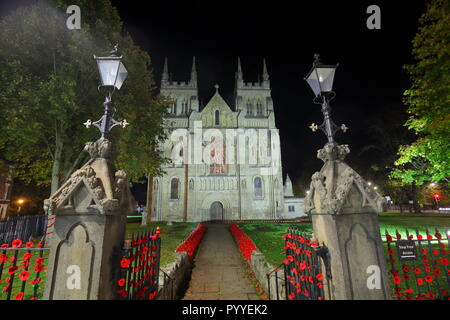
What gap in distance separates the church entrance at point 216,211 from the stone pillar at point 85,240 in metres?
29.2

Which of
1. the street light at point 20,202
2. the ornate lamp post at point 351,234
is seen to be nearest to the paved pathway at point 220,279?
the ornate lamp post at point 351,234

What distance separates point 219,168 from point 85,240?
1166 inches

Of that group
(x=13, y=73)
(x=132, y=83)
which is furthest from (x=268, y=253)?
(x=13, y=73)

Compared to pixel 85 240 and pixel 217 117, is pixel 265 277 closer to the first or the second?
pixel 85 240

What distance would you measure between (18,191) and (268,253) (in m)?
30.2

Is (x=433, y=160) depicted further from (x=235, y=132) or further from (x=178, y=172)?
(x=178, y=172)

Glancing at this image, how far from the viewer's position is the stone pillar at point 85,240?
240cm

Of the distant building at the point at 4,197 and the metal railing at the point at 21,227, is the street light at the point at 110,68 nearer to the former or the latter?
the metal railing at the point at 21,227

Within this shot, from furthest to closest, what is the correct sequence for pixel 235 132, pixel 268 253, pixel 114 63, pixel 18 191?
1. pixel 235 132
2. pixel 18 191
3. pixel 268 253
4. pixel 114 63

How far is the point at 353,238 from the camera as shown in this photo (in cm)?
277

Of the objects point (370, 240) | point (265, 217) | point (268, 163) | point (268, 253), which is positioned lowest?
point (268, 253)

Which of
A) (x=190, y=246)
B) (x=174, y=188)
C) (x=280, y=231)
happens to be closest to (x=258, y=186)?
(x=174, y=188)

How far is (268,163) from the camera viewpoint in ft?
105

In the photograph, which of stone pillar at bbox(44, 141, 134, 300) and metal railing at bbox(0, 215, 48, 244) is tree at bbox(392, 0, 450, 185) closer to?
stone pillar at bbox(44, 141, 134, 300)
